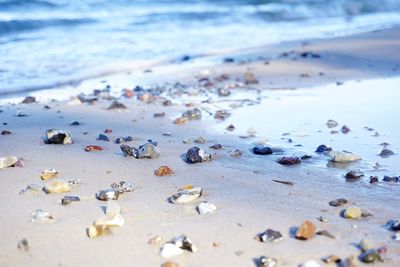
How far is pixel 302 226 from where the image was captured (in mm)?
2393

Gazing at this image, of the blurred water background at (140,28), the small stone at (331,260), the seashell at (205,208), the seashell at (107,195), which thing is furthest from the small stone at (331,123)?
the blurred water background at (140,28)

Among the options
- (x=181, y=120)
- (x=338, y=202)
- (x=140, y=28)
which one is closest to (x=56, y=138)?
(x=181, y=120)

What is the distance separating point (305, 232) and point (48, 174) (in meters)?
1.42

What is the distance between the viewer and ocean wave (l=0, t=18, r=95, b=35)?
12.6 meters

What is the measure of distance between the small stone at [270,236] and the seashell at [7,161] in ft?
5.01

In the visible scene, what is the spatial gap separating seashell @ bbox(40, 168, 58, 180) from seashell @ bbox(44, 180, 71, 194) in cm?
20

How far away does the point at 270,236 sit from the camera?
7.82 feet

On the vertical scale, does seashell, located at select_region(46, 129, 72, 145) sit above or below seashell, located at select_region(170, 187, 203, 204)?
below

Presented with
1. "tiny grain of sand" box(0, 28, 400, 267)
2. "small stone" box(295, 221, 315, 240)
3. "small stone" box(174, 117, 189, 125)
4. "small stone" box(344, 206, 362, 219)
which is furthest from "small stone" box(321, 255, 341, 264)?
"small stone" box(174, 117, 189, 125)

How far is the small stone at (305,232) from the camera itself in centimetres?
237

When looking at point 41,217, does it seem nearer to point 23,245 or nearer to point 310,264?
point 23,245

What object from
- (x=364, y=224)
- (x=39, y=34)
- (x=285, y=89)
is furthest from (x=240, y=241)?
(x=39, y=34)

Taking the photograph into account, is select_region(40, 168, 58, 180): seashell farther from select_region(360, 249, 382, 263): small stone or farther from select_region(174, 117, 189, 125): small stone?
select_region(360, 249, 382, 263): small stone

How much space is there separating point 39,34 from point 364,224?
34.8ft
